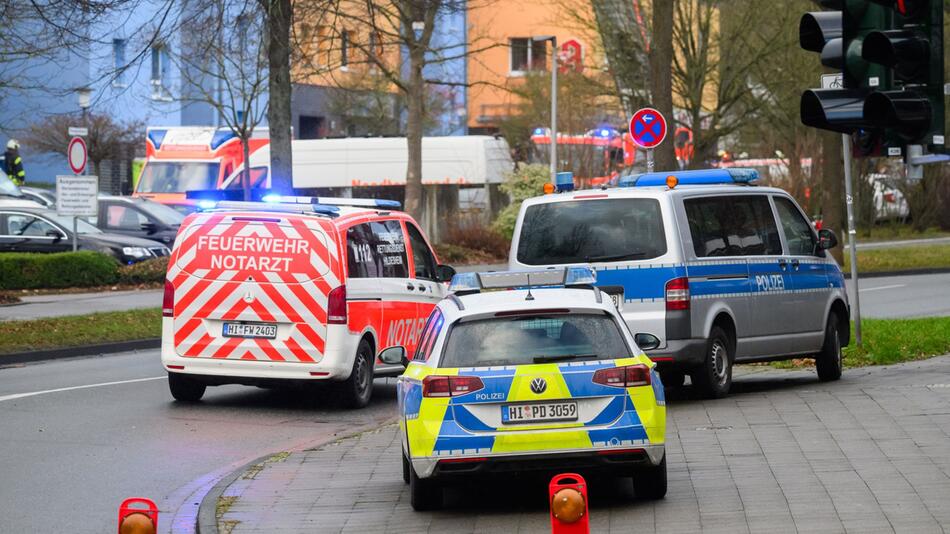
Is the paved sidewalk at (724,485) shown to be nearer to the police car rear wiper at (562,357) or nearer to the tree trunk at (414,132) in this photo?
the police car rear wiper at (562,357)

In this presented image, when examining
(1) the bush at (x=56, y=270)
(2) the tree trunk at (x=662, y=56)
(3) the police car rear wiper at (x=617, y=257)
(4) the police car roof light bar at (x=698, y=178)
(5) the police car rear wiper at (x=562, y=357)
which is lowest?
(1) the bush at (x=56, y=270)

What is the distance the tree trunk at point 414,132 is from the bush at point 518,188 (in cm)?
373

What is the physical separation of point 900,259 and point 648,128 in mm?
18873

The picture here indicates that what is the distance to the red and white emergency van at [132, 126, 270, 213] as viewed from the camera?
43.2 meters

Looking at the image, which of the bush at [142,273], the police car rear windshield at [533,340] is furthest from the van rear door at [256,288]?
the bush at [142,273]

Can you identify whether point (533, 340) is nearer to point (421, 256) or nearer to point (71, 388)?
point (421, 256)

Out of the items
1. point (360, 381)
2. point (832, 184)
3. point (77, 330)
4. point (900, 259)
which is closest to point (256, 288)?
point (360, 381)

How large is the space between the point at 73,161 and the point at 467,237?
1377 cm

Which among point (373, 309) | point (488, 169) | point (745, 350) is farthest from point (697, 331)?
point (488, 169)

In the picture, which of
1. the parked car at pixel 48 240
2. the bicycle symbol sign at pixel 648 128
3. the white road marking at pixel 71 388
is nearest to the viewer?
the white road marking at pixel 71 388

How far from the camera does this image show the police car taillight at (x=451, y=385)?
8828mm

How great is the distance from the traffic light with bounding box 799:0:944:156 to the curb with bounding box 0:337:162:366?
567 inches

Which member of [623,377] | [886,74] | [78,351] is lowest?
[78,351]

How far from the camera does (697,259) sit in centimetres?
1359
